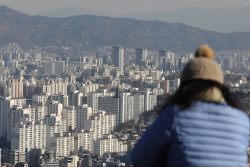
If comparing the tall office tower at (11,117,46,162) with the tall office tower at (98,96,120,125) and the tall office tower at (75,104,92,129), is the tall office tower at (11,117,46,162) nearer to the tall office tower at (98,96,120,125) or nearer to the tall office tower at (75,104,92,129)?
the tall office tower at (75,104,92,129)

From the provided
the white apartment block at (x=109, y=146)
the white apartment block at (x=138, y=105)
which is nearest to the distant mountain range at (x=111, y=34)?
the white apartment block at (x=138, y=105)

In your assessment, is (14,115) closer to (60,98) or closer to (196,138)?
(60,98)

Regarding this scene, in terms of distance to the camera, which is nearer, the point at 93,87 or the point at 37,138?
the point at 37,138

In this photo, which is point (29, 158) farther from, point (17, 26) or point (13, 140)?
point (17, 26)

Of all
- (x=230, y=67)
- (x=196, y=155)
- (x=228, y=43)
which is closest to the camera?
(x=196, y=155)

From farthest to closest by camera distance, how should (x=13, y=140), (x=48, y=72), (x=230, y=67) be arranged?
(x=230, y=67) < (x=48, y=72) < (x=13, y=140)

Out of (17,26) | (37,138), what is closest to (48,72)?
(37,138)

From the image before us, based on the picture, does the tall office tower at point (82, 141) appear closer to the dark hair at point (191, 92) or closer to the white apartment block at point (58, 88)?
the white apartment block at point (58, 88)
